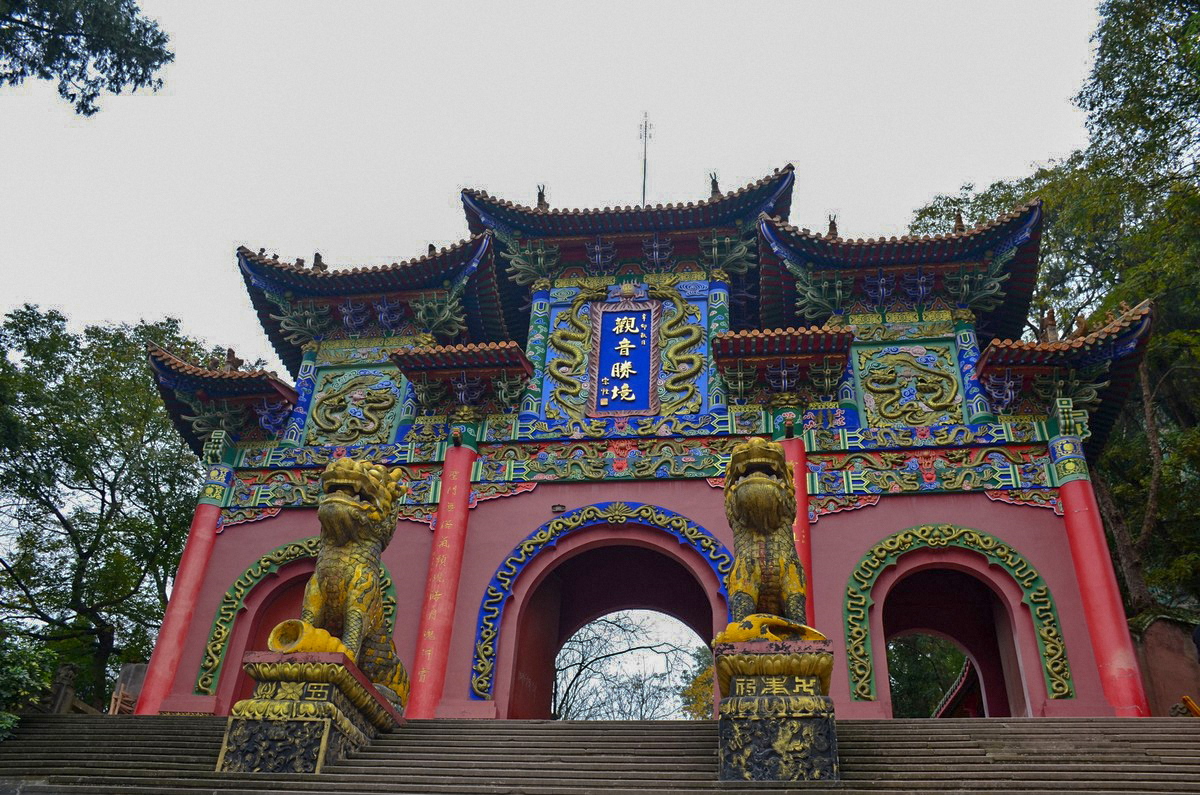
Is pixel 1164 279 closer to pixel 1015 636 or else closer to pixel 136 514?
pixel 1015 636

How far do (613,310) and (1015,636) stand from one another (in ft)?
21.2

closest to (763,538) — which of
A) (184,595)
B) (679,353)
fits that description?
(679,353)

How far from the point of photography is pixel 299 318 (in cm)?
1388

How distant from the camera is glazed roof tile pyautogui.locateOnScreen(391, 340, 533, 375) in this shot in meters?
12.1

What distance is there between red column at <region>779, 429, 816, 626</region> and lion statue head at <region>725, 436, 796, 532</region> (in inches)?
71.5

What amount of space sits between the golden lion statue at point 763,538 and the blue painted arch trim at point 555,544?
238 centimetres

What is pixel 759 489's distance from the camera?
826 cm

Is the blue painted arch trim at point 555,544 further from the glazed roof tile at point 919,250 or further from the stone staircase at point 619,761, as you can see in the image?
the glazed roof tile at point 919,250

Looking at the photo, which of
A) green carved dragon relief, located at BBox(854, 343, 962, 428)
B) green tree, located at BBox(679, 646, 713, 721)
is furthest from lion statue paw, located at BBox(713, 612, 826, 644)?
green tree, located at BBox(679, 646, 713, 721)

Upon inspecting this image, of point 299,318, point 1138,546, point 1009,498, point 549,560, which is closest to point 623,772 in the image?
point 549,560

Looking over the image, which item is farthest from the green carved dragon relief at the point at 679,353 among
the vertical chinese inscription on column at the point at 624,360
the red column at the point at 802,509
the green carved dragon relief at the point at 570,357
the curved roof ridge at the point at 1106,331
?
the curved roof ridge at the point at 1106,331

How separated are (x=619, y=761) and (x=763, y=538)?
2.27 m

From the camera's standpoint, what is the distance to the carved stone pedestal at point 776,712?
6.53 m

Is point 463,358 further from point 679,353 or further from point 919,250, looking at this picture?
point 919,250
